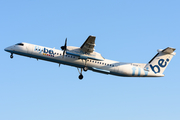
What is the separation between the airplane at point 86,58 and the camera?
31.7m

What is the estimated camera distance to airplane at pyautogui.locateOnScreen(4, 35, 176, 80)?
1249 inches

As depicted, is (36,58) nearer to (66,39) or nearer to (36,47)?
(36,47)

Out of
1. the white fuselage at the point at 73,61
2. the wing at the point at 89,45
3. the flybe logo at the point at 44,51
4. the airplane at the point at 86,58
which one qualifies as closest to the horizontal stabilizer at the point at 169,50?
the airplane at the point at 86,58

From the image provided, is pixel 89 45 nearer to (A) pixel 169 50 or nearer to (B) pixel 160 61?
(B) pixel 160 61

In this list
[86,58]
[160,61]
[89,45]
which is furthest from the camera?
[160,61]

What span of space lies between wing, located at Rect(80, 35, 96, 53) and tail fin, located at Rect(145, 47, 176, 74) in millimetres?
8373

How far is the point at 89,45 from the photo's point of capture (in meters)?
30.9

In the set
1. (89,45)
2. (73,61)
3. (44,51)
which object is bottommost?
(73,61)

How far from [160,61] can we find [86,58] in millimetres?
10283

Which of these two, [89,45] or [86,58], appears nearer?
[89,45]

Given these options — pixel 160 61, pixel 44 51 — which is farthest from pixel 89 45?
pixel 160 61

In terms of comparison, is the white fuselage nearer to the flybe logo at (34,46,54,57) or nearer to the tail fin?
the flybe logo at (34,46,54,57)

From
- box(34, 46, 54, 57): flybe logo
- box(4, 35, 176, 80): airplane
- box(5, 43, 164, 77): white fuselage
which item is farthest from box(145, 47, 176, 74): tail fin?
box(34, 46, 54, 57): flybe logo

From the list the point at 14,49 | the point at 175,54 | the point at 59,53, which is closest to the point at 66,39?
the point at 59,53
